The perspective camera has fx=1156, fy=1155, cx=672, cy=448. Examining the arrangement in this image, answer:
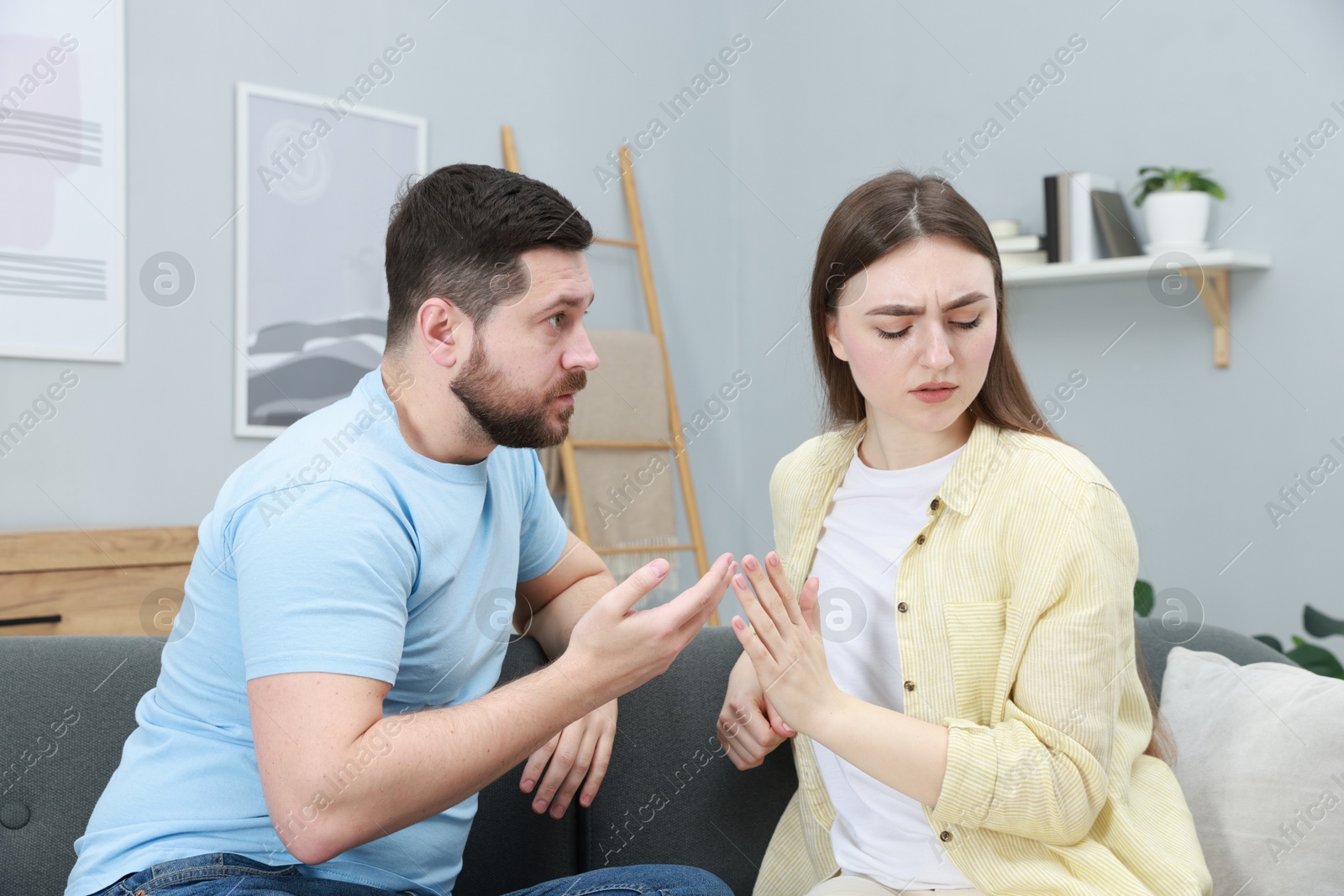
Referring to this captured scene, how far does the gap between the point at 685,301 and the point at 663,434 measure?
604 millimetres

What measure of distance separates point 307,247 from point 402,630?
2315 mm

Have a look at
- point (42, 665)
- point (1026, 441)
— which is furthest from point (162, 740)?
point (1026, 441)

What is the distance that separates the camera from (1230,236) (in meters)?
3.01

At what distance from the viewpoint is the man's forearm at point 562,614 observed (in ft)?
5.13

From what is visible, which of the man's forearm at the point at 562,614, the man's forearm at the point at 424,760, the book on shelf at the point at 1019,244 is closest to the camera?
the man's forearm at the point at 424,760

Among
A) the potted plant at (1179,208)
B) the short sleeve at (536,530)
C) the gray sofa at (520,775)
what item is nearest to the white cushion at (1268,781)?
the gray sofa at (520,775)

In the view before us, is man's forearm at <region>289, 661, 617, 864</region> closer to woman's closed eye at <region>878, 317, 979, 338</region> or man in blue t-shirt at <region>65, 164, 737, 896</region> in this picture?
man in blue t-shirt at <region>65, 164, 737, 896</region>

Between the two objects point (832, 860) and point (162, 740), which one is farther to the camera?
point (832, 860)

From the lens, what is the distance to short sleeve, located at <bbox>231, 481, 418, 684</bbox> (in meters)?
1.08

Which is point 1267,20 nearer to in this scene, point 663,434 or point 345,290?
point 663,434

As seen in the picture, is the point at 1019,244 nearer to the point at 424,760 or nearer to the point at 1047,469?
the point at 1047,469

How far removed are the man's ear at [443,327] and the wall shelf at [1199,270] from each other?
6.52ft

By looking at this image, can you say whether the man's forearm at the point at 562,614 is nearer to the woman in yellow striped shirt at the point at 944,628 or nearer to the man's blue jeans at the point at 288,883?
the woman in yellow striped shirt at the point at 944,628

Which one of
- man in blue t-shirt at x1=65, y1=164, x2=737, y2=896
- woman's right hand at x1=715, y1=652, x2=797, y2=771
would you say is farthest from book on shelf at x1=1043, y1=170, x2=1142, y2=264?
man in blue t-shirt at x1=65, y1=164, x2=737, y2=896
